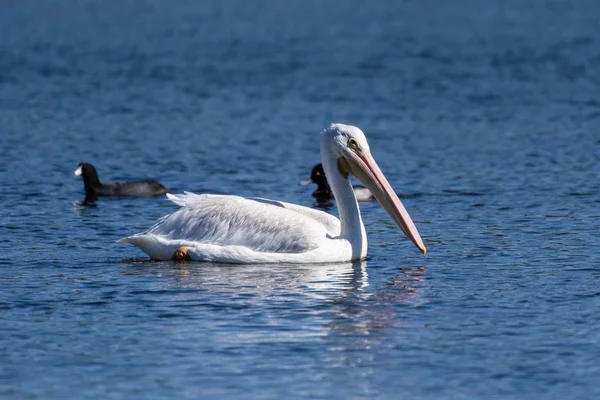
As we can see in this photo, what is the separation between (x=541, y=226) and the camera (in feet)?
43.2

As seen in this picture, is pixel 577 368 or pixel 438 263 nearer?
pixel 577 368

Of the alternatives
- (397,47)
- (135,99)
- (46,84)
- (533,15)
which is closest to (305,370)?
(135,99)

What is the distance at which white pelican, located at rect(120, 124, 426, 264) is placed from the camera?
11359 mm

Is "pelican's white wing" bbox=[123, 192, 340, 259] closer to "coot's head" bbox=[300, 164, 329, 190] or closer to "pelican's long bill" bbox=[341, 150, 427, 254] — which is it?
"pelican's long bill" bbox=[341, 150, 427, 254]

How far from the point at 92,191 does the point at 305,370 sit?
8279 millimetres

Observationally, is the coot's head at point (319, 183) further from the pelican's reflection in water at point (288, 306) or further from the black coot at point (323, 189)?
the pelican's reflection in water at point (288, 306)

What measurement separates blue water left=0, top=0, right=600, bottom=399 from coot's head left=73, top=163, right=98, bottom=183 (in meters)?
0.20

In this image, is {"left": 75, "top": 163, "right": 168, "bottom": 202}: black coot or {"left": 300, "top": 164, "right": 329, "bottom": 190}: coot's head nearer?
{"left": 75, "top": 163, "right": 168, "bottom": 202}: black coot

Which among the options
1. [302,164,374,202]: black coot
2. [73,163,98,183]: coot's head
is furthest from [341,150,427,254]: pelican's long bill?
[73,163,98,183]: coot's head

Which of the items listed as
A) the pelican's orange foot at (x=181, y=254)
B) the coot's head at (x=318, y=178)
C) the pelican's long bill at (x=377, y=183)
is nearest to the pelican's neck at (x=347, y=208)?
the pelican's long bill at (x=377, y=183)

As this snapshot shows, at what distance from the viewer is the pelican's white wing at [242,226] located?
11.4m

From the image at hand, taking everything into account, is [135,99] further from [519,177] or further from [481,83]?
[519,177]

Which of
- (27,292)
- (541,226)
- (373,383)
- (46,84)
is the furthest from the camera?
(46,84)

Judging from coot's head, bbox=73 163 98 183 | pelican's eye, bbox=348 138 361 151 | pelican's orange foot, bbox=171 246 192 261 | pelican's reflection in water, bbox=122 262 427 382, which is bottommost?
pelican's reflection in water, bbox=122 262 427 382
